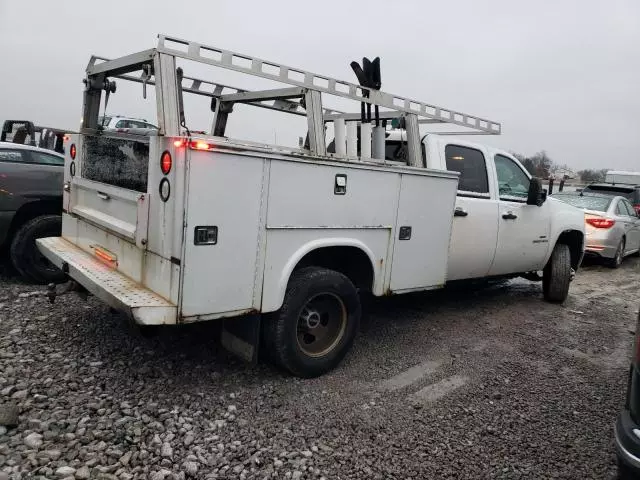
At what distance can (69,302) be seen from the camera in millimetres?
5152

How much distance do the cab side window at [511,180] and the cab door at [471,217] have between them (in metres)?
0.24

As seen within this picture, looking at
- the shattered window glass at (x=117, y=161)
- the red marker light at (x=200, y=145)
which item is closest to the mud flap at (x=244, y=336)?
the shattered window glass at (x=117, y=161)

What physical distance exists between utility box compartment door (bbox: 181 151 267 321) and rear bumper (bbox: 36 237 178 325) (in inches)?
6.1

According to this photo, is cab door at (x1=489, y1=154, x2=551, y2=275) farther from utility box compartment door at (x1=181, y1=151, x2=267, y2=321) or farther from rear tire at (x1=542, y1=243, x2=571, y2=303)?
utility box compartment door at (x1=181, y1=151, x2=267, y2=321)

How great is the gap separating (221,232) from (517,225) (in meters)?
3.81

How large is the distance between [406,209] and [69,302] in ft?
11.2

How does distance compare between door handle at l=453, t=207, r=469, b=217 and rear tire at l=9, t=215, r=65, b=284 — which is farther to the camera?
rear tire at l=9, t=215, r=65, b=284

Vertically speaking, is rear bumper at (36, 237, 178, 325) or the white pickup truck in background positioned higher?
the white pickup truck in background

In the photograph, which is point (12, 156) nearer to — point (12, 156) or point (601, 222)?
point (12, 156)

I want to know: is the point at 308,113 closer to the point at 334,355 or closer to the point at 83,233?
the point at 334,355

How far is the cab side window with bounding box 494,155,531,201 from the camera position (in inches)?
222

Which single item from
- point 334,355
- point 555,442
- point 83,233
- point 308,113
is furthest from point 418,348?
point 83,233

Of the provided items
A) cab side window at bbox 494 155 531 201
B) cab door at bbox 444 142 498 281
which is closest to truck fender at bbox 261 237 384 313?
cab door at bbox 444 142 498 281

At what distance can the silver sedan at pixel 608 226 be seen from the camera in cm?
1007
